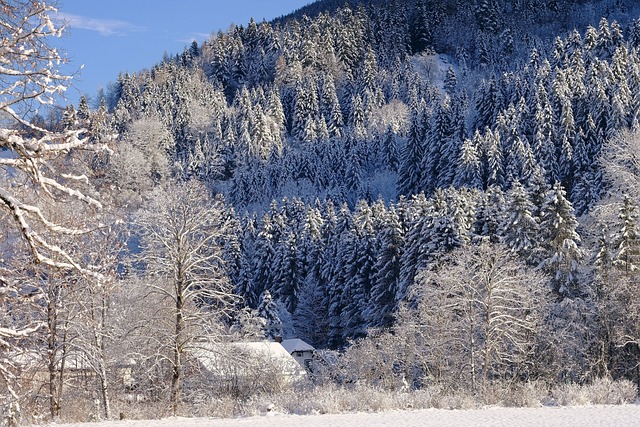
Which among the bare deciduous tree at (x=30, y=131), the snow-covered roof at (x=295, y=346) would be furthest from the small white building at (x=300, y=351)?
the bare deciduous tree at (x=30, y=131)

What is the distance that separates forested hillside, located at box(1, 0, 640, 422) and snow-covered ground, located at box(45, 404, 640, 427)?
439 cm

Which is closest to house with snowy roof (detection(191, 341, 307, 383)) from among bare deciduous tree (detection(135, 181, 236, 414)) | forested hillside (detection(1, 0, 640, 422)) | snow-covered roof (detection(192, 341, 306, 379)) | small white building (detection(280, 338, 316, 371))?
snow-covered roof (detection(192, 341, 306, 379))

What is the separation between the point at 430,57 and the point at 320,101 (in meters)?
37.4

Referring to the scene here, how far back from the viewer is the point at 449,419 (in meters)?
13.2

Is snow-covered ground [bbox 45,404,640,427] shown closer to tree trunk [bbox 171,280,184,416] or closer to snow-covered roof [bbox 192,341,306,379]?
tree trunk [bbox 171,280,184,416]

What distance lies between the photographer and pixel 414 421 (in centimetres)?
1302

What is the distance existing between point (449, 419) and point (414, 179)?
63807 mm

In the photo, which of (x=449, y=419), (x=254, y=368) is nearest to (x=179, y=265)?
(x=254, y=368)

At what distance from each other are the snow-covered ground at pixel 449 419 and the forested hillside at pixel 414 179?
173 inches

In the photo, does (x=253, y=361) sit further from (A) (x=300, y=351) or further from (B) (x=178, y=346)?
→ (A) (x=300, y=351)

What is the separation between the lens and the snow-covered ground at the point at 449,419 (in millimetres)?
12648

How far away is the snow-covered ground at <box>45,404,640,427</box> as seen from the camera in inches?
498

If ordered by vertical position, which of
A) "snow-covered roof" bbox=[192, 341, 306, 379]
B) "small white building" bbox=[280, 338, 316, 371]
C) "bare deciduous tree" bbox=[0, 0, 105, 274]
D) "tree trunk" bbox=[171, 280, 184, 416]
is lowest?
"small white building" bbox=[280, 338, 316, 371]

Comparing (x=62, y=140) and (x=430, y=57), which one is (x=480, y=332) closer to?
(x=62, y=140)
